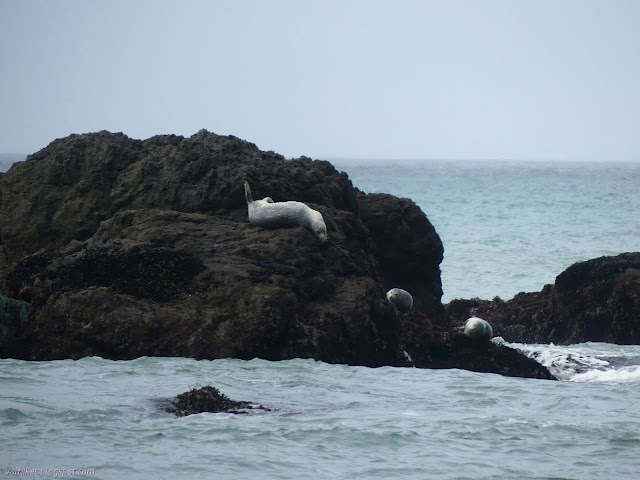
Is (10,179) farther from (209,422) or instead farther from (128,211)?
(209,422)

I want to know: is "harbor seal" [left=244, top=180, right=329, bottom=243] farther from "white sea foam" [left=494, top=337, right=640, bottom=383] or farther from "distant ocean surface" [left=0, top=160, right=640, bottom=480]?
"white sea foam" [left=494, top=337, right=640, bottom=383]

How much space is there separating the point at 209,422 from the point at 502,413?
311 centimetres

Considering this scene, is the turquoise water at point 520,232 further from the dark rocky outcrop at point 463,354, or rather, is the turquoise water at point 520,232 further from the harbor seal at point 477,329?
the dark rocky outcrop at point 463,354

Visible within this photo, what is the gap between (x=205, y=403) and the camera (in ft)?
33.1

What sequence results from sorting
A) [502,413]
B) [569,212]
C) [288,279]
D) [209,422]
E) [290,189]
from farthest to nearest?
[569,212]
[290,189]
[288,279]
[502,413]
[209,422]

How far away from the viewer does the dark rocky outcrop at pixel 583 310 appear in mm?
16953

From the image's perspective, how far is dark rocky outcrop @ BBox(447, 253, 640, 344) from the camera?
1695cm

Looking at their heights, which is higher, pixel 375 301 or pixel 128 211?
pixel 128 211

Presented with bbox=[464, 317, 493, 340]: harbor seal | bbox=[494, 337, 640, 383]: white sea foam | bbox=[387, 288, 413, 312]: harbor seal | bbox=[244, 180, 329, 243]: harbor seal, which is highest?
bbox=[244, 180, 329, 243]: harbor seal

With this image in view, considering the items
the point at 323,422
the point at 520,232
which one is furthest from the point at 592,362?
the point at 520,232

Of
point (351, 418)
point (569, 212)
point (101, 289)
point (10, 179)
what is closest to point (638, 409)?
point (351, 418)

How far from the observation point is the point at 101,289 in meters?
12.7

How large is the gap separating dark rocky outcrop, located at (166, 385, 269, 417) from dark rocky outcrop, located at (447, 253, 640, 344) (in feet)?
28.5

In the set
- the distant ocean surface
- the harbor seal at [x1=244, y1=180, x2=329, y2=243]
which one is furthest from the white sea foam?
the harbor seal at [x1=244, y1=180, x2=329, y2=243]
